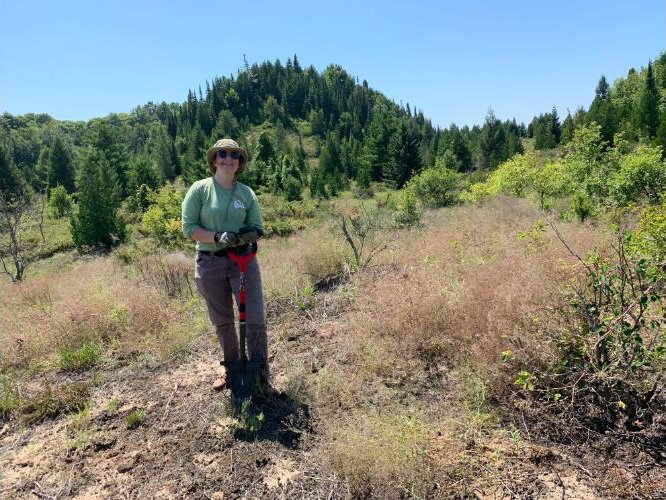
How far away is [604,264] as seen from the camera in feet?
8.36

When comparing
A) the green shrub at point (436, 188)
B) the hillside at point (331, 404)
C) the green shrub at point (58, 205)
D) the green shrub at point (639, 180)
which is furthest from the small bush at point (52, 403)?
the green shrub at point (58, 205)

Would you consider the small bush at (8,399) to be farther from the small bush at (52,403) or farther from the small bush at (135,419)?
the small bush at (135,419)

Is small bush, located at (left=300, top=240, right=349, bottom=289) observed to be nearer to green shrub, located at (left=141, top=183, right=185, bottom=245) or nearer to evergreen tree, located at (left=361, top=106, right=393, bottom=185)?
green shrub, located at (left=141, top=183, right=185, bottom=245)

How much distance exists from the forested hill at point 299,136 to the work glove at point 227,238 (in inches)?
694

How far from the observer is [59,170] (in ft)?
149

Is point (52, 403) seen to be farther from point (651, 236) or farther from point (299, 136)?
point (299, 136)

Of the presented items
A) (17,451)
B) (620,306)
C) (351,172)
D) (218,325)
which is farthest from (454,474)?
(351,172)

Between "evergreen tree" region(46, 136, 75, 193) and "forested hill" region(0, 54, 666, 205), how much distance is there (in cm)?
11

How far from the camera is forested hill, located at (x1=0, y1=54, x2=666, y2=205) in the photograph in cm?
4041

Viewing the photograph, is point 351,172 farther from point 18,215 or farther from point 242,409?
point 242,409

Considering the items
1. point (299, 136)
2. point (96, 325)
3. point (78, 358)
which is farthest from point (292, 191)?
point (299, 136)

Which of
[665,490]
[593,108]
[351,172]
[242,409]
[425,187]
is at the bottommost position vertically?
[665,490]

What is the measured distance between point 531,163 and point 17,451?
602 inches

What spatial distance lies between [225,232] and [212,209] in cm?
24
